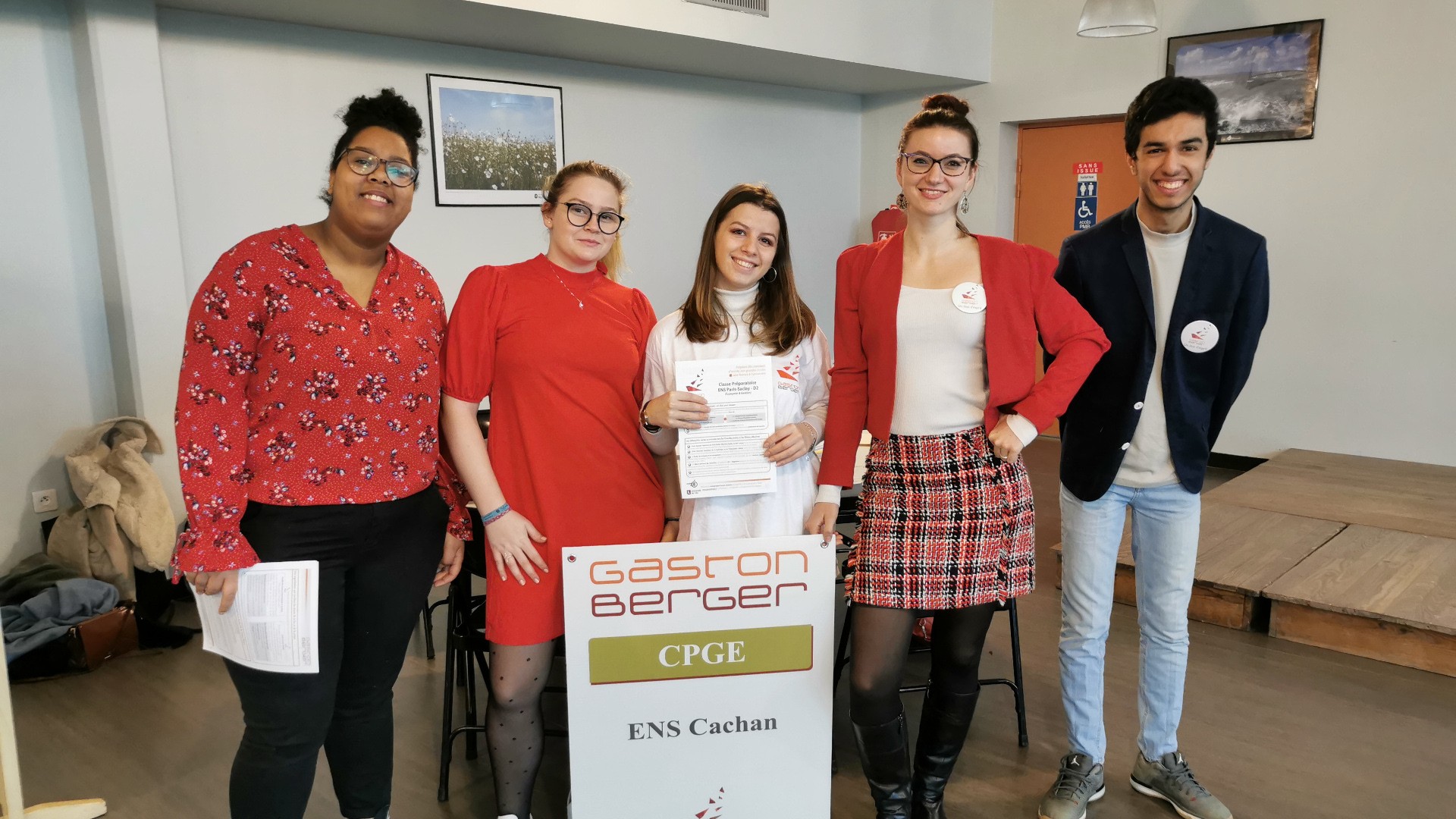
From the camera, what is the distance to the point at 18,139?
3867 mm

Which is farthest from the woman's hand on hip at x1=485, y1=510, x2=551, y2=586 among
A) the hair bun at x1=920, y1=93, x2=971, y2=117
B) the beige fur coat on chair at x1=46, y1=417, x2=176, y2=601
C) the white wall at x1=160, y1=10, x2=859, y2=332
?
the beige fur coat on chair at x1=46, y1=417, x2=176, y2=601

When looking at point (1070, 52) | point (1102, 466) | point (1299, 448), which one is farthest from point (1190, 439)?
point (1070, 52)

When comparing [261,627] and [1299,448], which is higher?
[261,627]

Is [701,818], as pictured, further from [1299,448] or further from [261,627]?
[1299,448]

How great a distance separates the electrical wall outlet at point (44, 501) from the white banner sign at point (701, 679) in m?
3.33

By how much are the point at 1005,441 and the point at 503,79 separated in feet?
15.6

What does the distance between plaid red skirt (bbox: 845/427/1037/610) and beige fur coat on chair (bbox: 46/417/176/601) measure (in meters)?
3.18

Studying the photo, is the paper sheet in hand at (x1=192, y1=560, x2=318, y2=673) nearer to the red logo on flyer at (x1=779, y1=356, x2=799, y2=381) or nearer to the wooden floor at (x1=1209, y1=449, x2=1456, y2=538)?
the red logo on flyer at (x1=779, y1=356, x2=799, y2=381)

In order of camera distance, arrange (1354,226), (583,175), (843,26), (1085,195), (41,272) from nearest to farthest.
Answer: (583,175) < (41,272) < (1354,226) < (843,26) < (1085,195)

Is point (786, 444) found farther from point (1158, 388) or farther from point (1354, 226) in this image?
point (1354, 226)

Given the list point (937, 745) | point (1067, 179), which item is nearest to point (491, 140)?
point (1067, 179)

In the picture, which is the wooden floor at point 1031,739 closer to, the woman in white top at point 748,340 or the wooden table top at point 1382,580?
the wooden table top at point 1382,580

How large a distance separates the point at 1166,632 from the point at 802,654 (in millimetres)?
941

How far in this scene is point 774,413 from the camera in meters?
1.91
